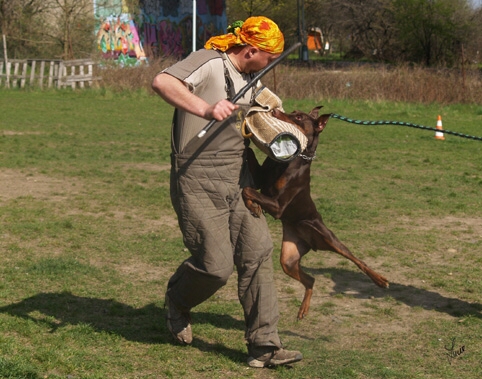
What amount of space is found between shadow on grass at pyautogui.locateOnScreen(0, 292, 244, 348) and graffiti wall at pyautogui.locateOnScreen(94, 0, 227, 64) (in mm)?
32052

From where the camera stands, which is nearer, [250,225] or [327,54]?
[250,225]

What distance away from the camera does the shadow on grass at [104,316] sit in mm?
5508

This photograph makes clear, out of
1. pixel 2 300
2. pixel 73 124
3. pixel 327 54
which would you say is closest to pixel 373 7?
pixel 327 54

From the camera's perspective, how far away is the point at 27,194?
10375 mm

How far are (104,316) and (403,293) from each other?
8.12ft

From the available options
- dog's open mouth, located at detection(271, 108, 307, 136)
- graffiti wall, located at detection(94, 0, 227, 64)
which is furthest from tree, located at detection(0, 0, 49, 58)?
dog's open mouth, located at detection(271, 108, 307, 136)

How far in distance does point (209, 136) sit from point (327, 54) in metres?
65.0

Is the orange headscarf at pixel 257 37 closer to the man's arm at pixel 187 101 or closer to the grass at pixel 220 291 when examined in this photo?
the man's arm at pixel 187 101

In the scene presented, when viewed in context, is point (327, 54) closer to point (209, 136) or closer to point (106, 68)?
point (106, 68)

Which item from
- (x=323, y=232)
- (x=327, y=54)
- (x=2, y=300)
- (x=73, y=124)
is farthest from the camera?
(x=327, y=54)

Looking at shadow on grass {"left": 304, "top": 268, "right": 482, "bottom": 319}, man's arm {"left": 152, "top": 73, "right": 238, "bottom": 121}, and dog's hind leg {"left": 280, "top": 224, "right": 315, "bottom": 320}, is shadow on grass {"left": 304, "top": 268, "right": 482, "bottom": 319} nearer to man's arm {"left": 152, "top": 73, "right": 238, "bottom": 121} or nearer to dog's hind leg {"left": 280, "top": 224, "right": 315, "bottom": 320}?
dog's hind leg {"left": 280, "top": 224, "right": 315, "bottom": 320}

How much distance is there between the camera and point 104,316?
230 inches

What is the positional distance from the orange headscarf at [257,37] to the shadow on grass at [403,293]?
2.66m

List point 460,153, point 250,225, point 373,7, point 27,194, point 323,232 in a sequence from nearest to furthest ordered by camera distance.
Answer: point 250,225 → point 323,232 → point 27,194 → point 460,153 → point 373,7
